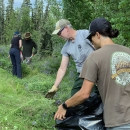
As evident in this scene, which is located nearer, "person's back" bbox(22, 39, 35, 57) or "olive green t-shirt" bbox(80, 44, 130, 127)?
"olive green t-shirt" bbox(80, 44, 130, 127)

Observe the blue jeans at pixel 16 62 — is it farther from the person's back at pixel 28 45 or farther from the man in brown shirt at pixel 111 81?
the man in brown shirt at pixel 111 81

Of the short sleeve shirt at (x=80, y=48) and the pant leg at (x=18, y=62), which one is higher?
the short sleeve shirt at (x=80, y=48)

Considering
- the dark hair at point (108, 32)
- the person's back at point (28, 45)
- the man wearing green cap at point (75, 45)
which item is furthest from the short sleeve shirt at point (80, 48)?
the person's back at point (28, 45)

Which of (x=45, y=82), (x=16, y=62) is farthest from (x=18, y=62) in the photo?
(x=45, y=82)

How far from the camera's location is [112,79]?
249cm

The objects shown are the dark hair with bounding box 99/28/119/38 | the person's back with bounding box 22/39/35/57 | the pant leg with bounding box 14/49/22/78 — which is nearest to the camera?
the dark hair with bounding box 99/28/119/38

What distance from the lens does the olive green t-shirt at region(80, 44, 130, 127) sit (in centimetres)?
250

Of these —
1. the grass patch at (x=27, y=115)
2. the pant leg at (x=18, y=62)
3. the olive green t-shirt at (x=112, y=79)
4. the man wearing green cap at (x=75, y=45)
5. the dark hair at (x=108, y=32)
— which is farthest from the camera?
the pant leg at (x=18, y=62)

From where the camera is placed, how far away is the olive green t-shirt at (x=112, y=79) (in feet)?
8.19

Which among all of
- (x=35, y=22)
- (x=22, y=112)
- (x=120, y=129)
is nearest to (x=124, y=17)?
(x=22, y=112)

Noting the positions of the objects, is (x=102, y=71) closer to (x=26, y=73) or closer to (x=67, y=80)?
(x=67, y=80)

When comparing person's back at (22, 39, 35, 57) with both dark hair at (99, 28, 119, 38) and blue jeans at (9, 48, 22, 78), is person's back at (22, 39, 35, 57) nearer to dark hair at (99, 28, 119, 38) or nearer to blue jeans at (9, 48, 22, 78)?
blue jeans at (9, 48, 22, 78)

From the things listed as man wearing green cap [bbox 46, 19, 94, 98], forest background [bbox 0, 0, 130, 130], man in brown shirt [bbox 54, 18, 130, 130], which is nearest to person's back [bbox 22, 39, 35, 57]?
forest background [bbox 0, 0, 130, 130]

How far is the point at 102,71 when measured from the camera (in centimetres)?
250
